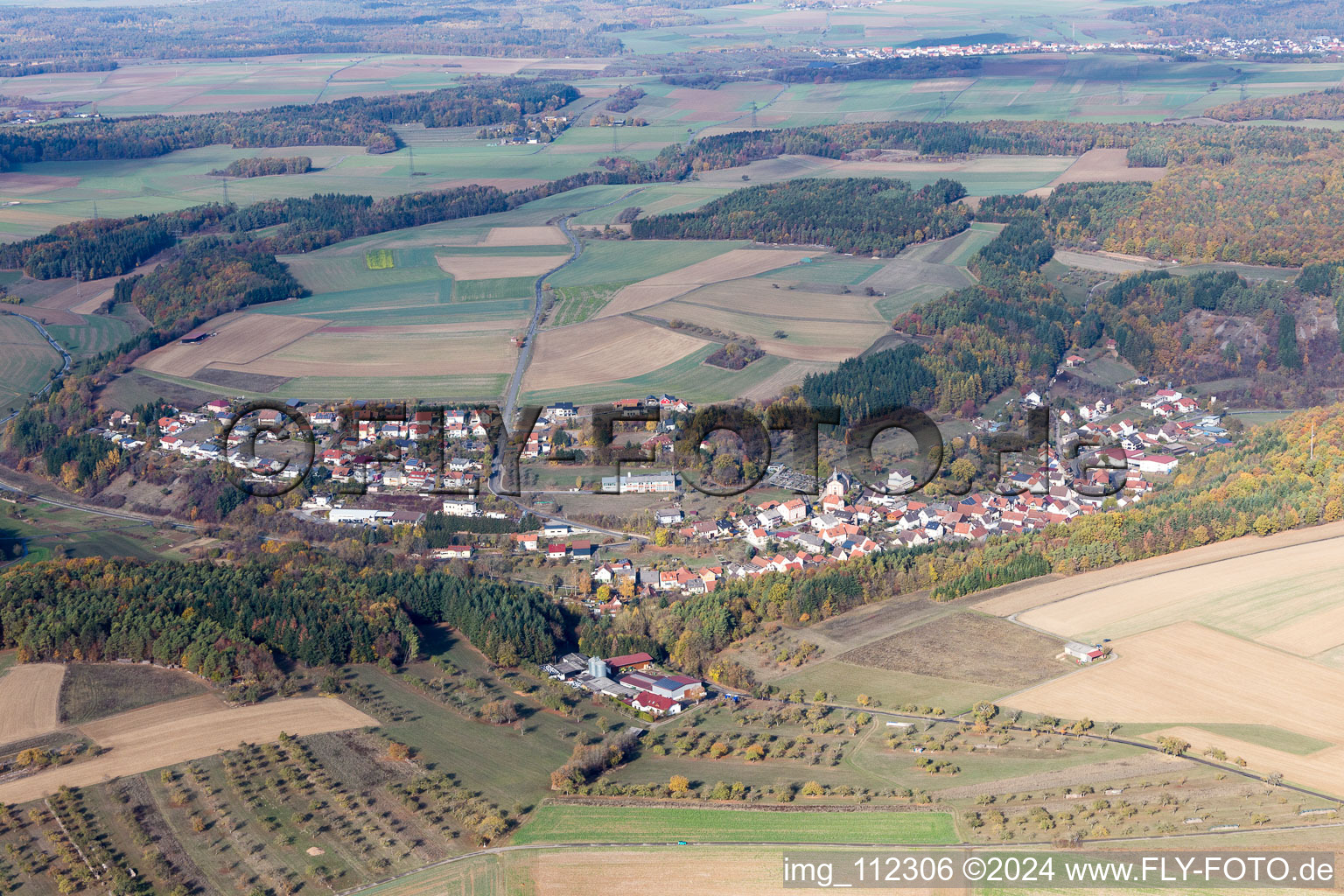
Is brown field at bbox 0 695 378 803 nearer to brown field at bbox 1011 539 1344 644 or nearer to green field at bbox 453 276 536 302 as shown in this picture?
brown field at bbox 1011 539 1344 644

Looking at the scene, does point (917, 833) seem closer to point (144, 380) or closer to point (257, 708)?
point (257, 708)

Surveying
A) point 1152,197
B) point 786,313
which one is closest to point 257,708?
point 786,313

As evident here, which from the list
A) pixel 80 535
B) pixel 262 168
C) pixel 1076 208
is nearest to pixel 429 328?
pixel 80 535

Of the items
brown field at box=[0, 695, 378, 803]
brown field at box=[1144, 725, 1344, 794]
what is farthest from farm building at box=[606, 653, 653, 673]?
brown field at box=[1144, 725, 1344, 794]

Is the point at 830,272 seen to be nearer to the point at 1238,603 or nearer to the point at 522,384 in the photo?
the point at 522,384

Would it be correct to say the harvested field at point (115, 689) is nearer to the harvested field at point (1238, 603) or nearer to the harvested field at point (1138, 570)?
the harvested field at point (1138, 570)
